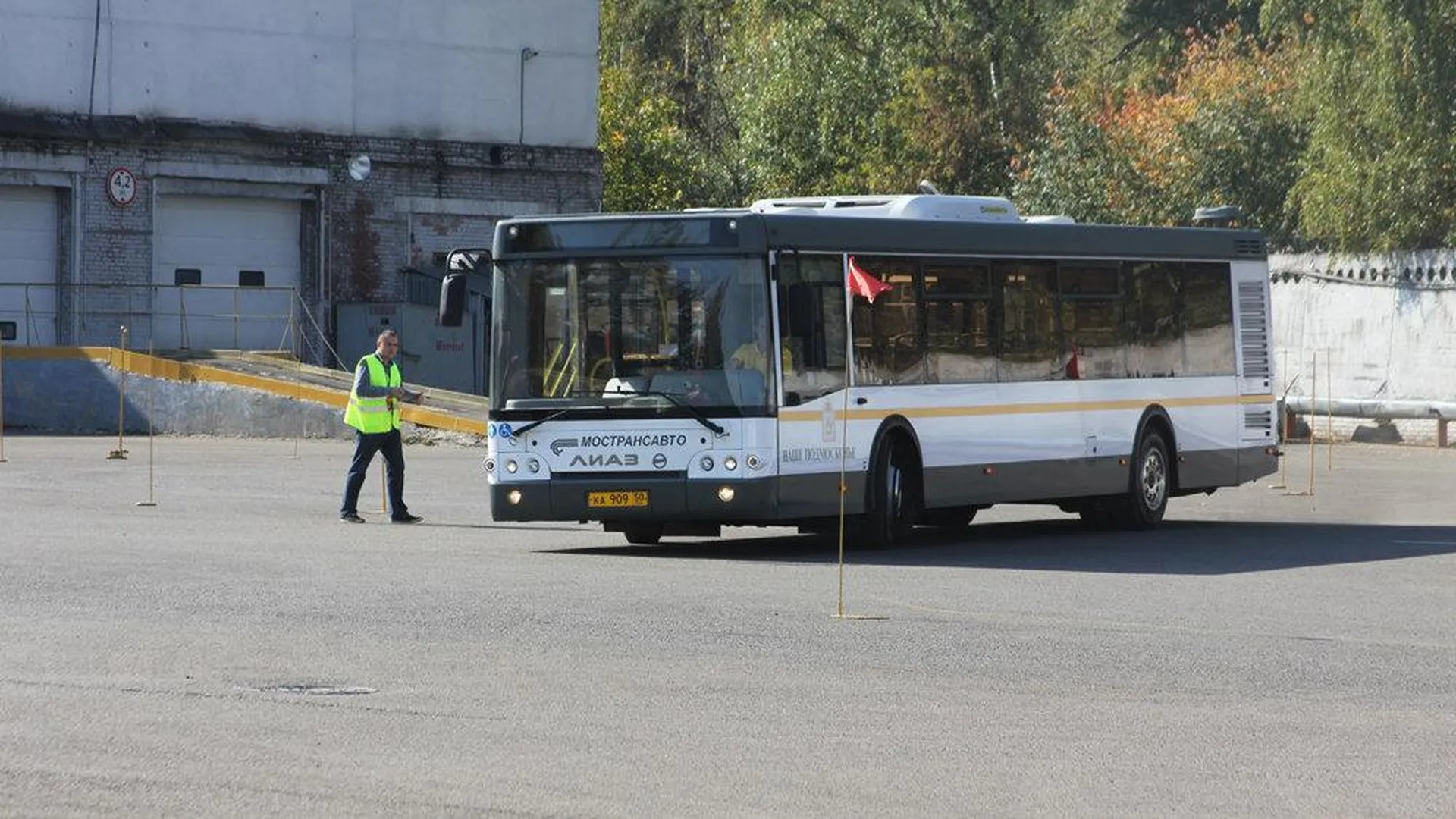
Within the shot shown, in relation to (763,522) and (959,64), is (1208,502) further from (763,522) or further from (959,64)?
(959,64)

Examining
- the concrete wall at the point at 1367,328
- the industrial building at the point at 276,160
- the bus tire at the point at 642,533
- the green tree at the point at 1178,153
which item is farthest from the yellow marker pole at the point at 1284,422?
the industrial building at the point at 276,160

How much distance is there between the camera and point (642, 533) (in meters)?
21.3

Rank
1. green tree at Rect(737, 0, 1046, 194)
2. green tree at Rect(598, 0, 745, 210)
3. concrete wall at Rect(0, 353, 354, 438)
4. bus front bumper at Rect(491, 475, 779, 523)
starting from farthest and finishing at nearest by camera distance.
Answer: green tree at Rect(598, 0, 745, 210)
green tree at Rect(737, 0, 1046, 194)
concrete wall at Rect(0, 353, 354, 438)
bus front bumper at Rect(491, 475, 779, 523)

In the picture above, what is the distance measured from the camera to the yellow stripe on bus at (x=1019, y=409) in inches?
790

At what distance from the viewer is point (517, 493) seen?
19812 mm

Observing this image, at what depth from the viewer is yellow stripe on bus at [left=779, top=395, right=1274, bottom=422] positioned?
20.1 m

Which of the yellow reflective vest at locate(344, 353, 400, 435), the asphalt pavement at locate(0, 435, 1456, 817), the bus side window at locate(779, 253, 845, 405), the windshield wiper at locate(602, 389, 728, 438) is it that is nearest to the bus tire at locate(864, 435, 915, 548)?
the asphalt pavement at locate(0, 435, 1456, 817)

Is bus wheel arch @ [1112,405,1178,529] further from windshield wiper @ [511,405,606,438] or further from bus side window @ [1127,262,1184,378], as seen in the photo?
windshield wiper @ [511,405,606,438]

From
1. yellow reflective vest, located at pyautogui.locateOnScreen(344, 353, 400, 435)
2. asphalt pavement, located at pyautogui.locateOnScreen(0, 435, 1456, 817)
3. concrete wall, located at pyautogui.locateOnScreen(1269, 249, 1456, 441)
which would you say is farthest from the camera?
concrete wall, located at pyautogui.locateOnScreen(1269, 249, 1456, 441)

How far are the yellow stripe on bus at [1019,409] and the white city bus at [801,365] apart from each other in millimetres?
25

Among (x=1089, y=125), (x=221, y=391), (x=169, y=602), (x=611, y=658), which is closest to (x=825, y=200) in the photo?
(x=169, y=602)

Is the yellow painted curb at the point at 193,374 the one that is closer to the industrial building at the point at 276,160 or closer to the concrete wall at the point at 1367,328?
the industrial building at the point at 276,160

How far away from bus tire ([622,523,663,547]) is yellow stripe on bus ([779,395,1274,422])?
6.52 feet

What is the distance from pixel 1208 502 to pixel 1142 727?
18747 millimetres
